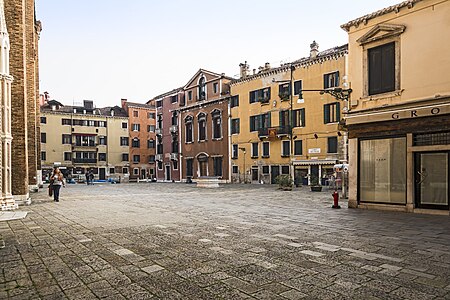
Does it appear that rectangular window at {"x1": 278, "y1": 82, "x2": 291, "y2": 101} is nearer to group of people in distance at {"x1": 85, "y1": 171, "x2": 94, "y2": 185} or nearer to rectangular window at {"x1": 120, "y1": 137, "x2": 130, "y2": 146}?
group of people in distance at {"x1": 85, "y1": 171, "x2": 94, "y2": 185}

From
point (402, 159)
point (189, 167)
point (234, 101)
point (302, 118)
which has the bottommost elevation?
point (189, 167)

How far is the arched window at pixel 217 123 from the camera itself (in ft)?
140

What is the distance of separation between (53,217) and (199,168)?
113 feet

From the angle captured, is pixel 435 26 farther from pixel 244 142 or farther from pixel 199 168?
pixel 199 168

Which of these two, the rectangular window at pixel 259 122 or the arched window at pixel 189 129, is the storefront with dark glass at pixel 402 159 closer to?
the rectangular window at pixel 259 122

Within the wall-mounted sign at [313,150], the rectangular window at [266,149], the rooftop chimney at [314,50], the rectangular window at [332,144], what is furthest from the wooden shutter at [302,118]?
the rooftop chimney at [314,50]

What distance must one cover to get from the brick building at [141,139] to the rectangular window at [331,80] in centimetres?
3882

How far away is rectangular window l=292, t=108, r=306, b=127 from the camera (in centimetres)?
3288

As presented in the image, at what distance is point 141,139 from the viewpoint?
6256cm

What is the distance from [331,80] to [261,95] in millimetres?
8812

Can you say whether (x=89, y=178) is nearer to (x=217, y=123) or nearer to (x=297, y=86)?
(x=217, y=123)

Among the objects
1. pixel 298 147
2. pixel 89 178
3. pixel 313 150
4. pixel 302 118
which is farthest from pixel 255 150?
pixel 89 178

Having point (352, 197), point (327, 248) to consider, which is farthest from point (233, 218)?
point (352, 197)

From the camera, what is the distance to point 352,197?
43.2 ft
